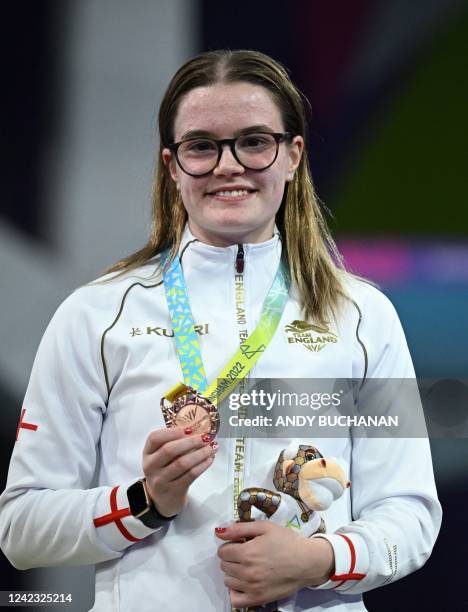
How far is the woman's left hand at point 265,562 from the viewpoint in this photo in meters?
1.73

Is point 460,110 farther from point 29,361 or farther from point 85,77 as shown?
point 29,361

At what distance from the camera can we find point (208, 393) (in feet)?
6.15

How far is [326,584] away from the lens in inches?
70.7

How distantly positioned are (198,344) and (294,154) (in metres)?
0.51

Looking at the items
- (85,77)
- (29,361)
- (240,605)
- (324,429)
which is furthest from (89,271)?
(240,605)

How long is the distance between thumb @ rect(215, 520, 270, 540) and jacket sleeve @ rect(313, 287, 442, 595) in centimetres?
14

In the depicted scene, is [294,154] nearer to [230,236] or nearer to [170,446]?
[230,236]

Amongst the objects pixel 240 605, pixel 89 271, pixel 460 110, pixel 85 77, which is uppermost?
pixel 85 77

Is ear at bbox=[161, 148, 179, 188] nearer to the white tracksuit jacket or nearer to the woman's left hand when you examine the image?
the white tracksuit jacket

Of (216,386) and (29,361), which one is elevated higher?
(29,361)

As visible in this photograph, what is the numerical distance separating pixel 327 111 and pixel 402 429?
0.95m

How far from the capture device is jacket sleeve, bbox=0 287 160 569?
1811 millimetres

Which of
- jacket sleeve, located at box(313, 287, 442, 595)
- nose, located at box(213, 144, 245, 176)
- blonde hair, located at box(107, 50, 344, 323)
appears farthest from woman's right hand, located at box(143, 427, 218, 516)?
nose, located at box(213, 144, 245, 176)

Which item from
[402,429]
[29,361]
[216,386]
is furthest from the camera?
[29,361]
